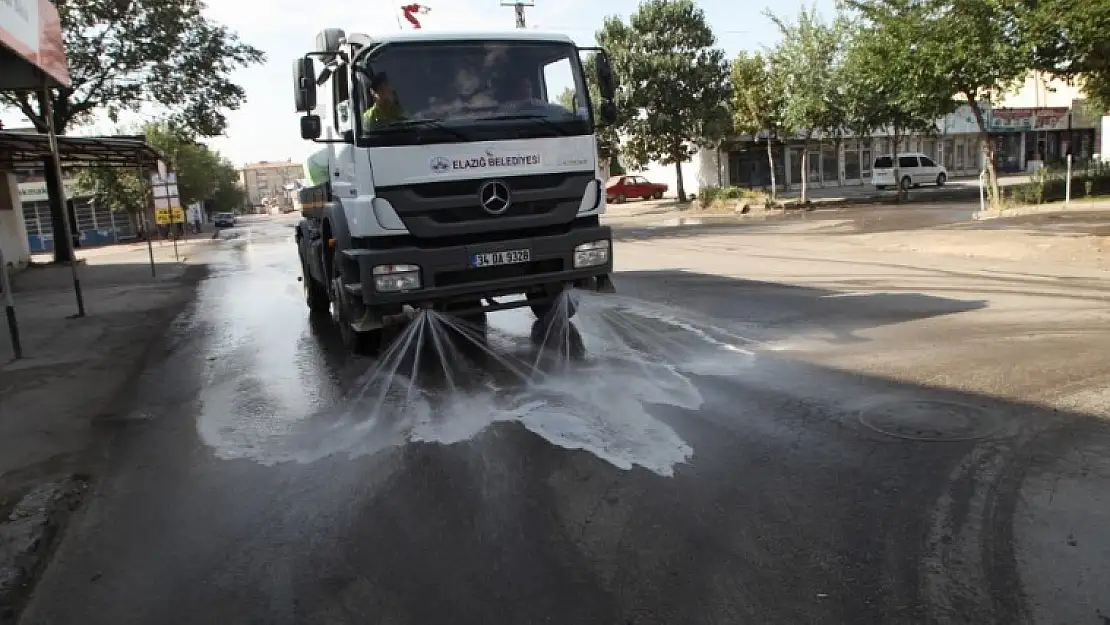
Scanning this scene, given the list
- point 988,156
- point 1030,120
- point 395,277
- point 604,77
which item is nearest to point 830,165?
point 1030,120

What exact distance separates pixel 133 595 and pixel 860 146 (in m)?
55.2

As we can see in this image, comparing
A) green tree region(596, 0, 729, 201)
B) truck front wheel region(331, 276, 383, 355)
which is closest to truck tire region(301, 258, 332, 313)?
truck front wheel region(331, 276, 383, 355)

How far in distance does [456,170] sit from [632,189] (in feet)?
141

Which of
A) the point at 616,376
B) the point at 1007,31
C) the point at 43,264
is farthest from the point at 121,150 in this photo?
the point at 1007,31

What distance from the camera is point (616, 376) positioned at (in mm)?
6590

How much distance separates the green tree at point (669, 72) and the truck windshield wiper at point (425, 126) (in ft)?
99.8

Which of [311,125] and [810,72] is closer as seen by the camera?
[311,125]

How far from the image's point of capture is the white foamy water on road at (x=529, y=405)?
5148 mm

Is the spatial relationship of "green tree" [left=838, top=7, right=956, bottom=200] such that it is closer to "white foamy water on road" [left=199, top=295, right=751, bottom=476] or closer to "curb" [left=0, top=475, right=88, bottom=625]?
"white foamy water on road" [left=199, top=295, right=751, bottom=476]

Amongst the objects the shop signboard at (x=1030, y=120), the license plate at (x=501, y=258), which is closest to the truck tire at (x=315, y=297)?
the license plate at (x=501, y=258)

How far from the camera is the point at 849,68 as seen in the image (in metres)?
26.7

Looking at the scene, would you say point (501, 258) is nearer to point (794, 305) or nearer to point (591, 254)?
point (591, 254)

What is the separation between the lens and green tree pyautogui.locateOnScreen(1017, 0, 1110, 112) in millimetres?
17516

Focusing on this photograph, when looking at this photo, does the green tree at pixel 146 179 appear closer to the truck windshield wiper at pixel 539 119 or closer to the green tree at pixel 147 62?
the green tree at pixel 147 62
